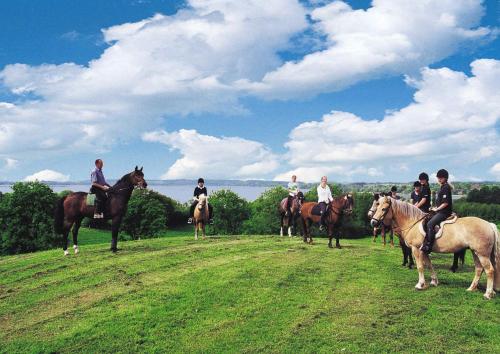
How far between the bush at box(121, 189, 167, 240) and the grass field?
38779mm

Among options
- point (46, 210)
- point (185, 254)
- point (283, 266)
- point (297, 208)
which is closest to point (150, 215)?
point (46, 210)

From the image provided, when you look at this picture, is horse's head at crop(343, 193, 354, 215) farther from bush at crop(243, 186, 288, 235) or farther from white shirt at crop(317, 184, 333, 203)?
bush at crop(243, 186, 288, 235)

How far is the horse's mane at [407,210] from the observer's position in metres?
13.8

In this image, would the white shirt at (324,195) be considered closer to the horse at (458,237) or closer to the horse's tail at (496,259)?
the horse at (458,237)

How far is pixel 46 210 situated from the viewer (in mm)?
46844

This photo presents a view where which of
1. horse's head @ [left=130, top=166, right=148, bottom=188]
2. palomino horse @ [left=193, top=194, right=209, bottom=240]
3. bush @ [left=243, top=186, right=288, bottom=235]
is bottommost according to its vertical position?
bush @ [left=243, top=186, right=288, bottom=235]

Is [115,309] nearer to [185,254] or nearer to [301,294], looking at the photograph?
[301,294]

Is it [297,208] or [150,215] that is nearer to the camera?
[297,208]

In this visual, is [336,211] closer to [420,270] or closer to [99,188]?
[420,270]

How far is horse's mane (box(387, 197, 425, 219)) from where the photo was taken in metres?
13.8

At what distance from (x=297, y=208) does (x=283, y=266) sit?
9.44m

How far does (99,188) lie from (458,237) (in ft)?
49.6

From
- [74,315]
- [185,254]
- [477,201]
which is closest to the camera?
[74,315]


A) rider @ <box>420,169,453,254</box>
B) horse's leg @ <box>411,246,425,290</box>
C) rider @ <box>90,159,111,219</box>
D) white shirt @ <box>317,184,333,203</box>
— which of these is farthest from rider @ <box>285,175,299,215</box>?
rider @ <box>420,169,453,254</box>
